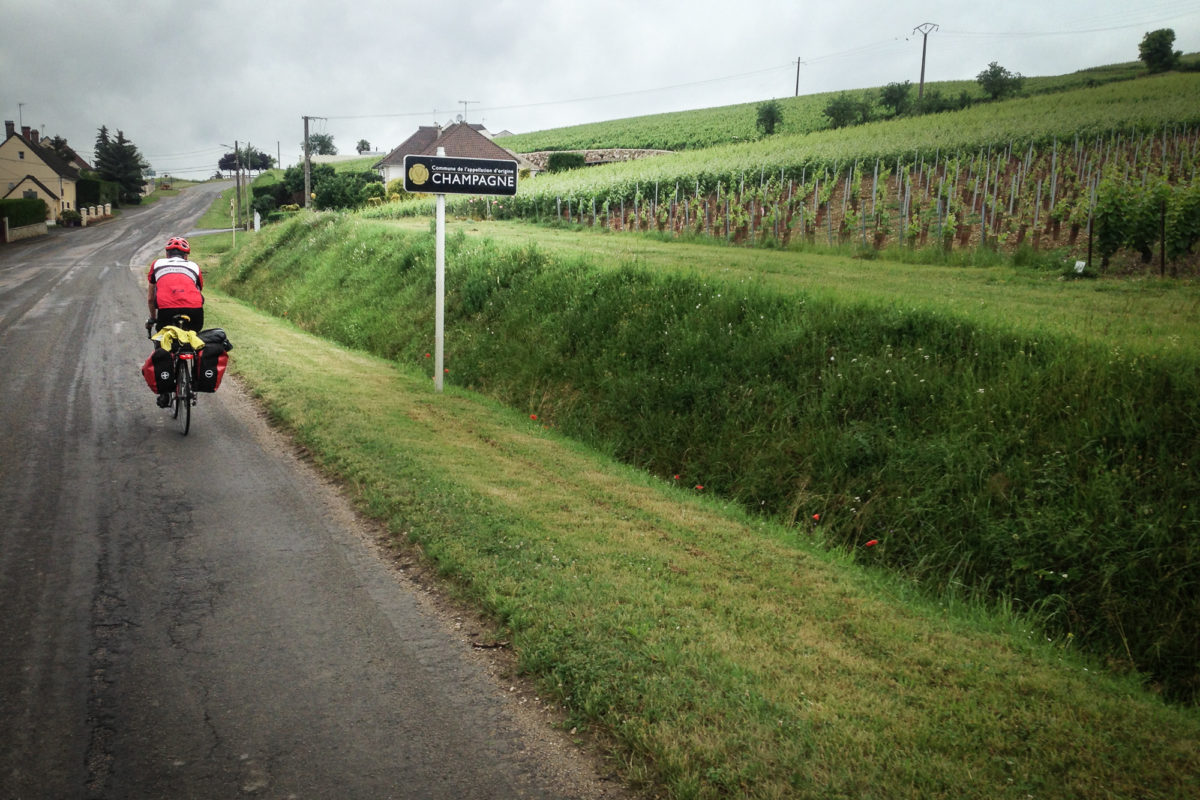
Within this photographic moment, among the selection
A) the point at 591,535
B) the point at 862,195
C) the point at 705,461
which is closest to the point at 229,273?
the point at 862,195

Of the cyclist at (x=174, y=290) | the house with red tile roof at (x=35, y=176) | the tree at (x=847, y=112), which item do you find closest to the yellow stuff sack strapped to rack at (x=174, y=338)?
the cyclist at (x=174, y=290)

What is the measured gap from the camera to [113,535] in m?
6.50

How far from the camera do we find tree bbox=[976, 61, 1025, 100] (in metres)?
69.2

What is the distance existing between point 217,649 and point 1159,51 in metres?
82.8

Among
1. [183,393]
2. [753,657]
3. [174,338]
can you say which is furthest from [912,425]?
[174,338]

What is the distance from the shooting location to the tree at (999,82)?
227 feet

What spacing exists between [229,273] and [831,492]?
30191 mm

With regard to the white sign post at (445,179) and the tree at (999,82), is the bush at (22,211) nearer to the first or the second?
the white sign post at (445,179)

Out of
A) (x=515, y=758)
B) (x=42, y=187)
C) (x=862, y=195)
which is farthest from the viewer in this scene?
(x=42, y=187)

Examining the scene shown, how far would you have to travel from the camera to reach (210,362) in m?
10.1

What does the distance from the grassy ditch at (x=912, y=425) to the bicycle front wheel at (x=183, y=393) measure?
4.75 meters

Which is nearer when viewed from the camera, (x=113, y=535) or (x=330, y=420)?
(x=113, y=535)

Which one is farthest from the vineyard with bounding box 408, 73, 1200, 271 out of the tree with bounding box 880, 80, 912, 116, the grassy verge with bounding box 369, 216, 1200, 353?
the tree with bounding box 880, 80, 912, 116

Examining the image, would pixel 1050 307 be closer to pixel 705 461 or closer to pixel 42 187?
pixel 705 461
